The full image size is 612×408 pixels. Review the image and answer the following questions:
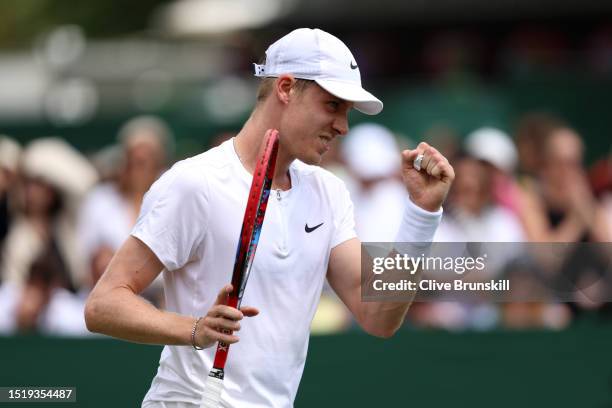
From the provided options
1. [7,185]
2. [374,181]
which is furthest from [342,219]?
[7,185]

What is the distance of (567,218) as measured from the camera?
372 inches

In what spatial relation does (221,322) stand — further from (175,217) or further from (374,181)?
(374,181)

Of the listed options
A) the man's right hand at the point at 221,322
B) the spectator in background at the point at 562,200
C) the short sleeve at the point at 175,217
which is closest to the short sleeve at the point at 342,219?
the short sleeve at the point at 175,217

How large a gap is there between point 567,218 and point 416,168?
4368mm

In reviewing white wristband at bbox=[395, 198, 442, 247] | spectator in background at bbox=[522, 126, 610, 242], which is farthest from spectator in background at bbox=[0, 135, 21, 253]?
white wristband at bbox=[395, 198, 442, 247]

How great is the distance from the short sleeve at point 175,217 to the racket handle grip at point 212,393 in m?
0.44

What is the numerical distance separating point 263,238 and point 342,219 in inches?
16.4

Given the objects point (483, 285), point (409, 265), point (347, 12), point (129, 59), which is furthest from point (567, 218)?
point (129, 59)

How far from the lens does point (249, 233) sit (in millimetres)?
4953

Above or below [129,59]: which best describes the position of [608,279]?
below

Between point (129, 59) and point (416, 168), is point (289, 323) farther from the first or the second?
point (129, 59)

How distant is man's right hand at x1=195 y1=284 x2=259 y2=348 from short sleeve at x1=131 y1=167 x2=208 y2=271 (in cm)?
37

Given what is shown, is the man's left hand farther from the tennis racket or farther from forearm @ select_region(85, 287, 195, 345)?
forearm @ select_region(85, 287, 195, 345)

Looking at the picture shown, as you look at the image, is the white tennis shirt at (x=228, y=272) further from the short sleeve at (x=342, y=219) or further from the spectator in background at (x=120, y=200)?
the spectator in background at (x=120, y=200)
